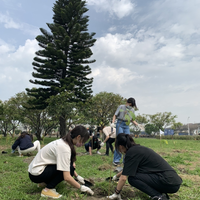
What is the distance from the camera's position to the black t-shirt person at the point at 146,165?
2.08 metres

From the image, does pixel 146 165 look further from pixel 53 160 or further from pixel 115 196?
pixel 53 160

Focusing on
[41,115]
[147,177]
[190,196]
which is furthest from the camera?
[41,115]

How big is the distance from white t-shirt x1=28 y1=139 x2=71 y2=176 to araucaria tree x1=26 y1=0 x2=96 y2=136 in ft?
41.2

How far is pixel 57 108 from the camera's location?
1316cm

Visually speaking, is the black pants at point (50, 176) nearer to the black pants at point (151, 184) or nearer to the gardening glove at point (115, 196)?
the gardening glove at point (115, 196)

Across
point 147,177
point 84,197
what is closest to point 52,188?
point 84,197

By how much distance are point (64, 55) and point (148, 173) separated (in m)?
14.4

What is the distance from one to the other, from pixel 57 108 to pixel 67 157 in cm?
1136

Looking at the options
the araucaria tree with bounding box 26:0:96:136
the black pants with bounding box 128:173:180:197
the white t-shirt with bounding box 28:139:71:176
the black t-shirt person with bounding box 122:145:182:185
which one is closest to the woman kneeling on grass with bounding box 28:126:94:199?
the white t-shirt with bounding box 28:139:71:176

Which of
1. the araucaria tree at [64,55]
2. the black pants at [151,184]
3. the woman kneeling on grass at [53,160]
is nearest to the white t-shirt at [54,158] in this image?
the woman kneeling on grass at [53,160]

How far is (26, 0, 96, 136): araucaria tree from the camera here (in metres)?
A: 15.2

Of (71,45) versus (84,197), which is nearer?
(84,197)

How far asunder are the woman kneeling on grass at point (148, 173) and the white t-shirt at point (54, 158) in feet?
2.13

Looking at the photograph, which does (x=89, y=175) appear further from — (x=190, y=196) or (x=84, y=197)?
(x=190, y=196)
